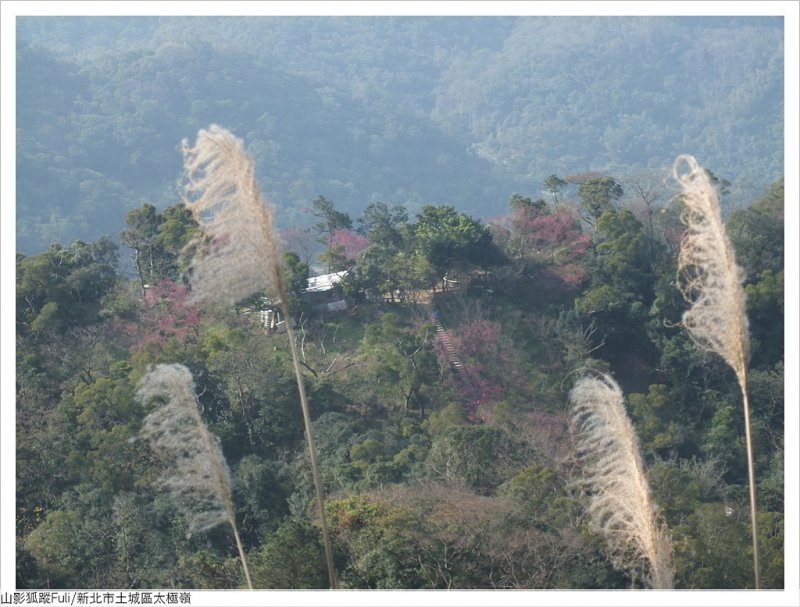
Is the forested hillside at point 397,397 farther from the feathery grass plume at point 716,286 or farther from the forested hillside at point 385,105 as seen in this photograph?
the forested hillside at point 385,105

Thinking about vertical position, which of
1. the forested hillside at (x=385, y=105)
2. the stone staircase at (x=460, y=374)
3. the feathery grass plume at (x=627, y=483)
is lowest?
the feathery grass plume at (x=627, y=483)

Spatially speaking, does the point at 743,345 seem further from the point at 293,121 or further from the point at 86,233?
the point at 293,121

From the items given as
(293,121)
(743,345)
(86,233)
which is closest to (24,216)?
(86,233)

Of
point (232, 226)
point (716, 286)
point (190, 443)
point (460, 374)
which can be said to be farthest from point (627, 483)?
point (460, 374)

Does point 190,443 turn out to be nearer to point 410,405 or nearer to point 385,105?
point 410,405

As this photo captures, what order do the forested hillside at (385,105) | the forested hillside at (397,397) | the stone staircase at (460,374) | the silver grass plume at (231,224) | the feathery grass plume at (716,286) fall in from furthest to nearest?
the forested hillside at (385,105), the stone staircase at (460,374), the forested hillside at (397,397), the silver grass plume at (231,224), the feathery grass plume at (716,286)

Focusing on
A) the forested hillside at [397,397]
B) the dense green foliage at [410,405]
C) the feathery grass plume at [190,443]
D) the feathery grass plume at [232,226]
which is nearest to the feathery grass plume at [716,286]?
the forested hillside at [397,397]
